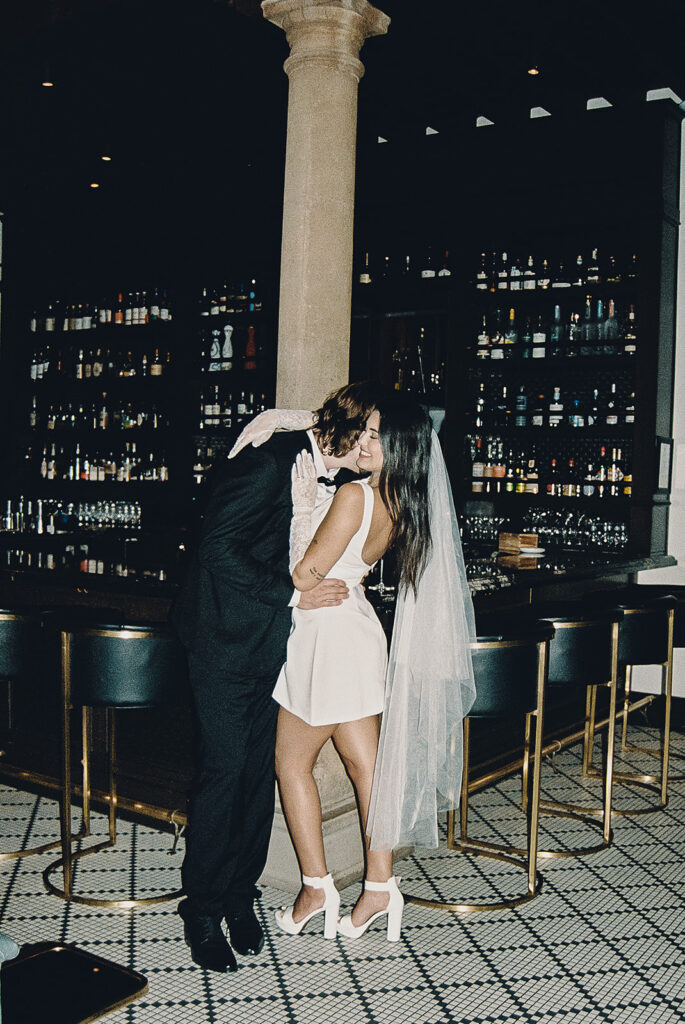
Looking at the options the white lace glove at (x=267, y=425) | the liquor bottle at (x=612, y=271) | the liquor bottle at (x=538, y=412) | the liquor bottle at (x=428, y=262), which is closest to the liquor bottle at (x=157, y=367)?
the liquor bottle at (x=428, y=262)

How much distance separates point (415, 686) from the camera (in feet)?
10.6

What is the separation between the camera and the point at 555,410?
22.8 feet

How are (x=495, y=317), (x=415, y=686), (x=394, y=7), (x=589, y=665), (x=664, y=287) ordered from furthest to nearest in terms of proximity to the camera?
(x=495, y=317), (x=664, y=287), (x=394, y=7), (x=589, y=665), (x=415, y=686)

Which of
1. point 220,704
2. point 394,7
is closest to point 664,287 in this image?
point 394,7

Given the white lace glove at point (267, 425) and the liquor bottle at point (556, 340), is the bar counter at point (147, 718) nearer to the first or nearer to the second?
the white lace glove at point (267, 425)

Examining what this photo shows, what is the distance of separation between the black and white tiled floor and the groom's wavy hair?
5.19 feet

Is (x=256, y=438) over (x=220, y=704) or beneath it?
over

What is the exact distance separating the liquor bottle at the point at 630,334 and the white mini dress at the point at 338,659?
406 cm

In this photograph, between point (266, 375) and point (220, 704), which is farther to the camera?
point (266, 375)

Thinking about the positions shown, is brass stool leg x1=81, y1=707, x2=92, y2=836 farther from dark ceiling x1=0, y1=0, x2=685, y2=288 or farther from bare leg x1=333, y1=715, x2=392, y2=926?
dark ceiling x1=0, y1=0, x2=685, y2=288

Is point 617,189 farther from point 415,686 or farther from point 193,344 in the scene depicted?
point 415,686

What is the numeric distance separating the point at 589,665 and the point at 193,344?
17.0 feet

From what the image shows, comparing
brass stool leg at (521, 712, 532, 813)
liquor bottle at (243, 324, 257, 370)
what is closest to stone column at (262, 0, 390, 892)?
brass stool leg at (521, 712, 532, 813)

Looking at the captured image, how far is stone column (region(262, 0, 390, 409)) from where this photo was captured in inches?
155
